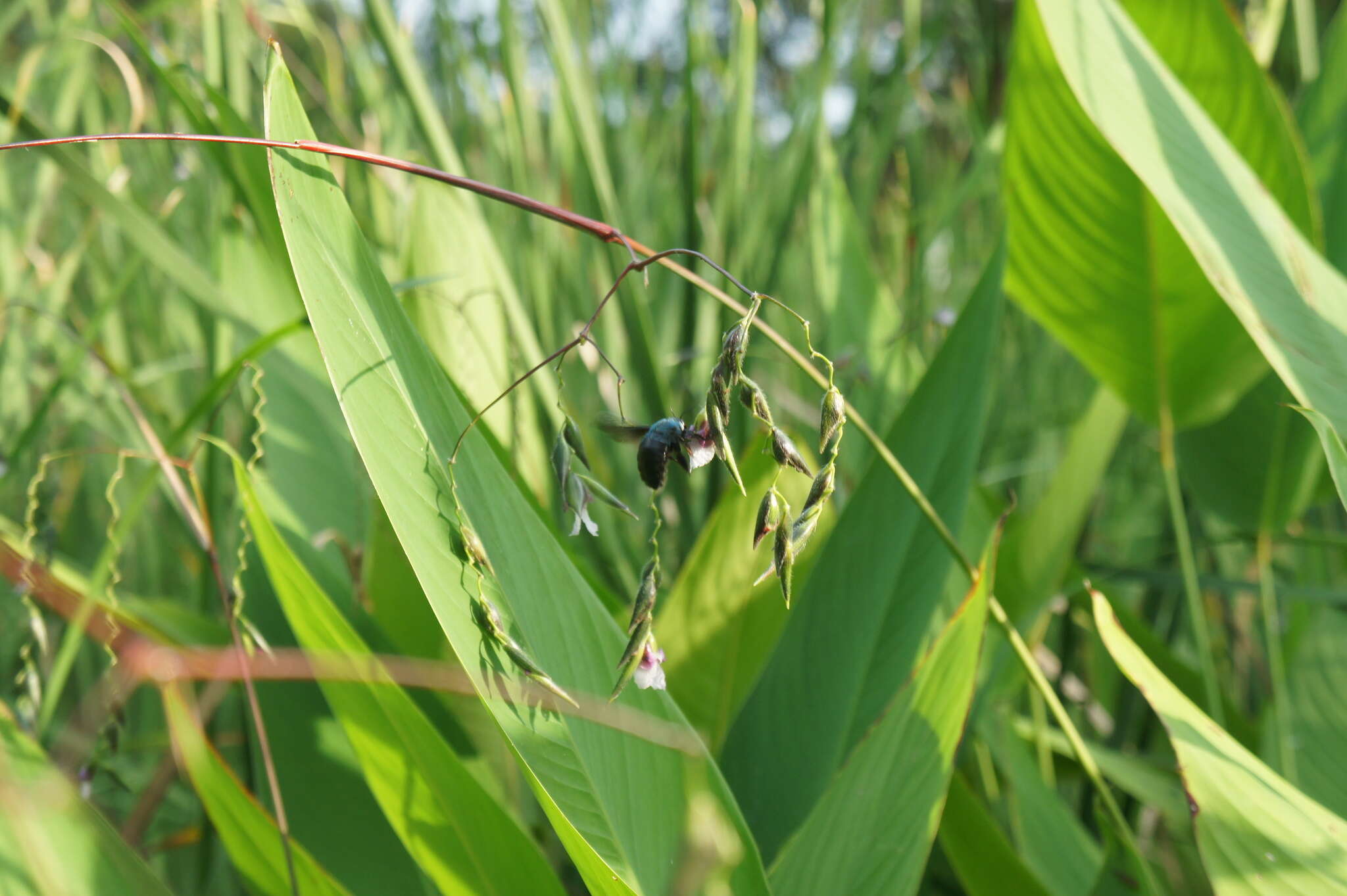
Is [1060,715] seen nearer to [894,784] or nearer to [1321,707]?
[894,784]

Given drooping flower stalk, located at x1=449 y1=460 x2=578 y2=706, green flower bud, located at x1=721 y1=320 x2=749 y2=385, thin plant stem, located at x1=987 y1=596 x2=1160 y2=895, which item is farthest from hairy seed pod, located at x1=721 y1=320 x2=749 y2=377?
thin plant stem, located at x1=987 y1=596 x2=1160 y2=895

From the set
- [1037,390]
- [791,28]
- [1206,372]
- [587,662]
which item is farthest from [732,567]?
[791,28]

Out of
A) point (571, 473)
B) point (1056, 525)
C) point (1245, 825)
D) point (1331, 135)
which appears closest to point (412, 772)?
point (571, 473)

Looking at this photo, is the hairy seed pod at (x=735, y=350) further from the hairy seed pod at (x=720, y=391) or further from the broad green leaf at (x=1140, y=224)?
the broad green leaf at (x=1140, y=224)

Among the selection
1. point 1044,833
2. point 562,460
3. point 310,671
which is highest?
point 562,460

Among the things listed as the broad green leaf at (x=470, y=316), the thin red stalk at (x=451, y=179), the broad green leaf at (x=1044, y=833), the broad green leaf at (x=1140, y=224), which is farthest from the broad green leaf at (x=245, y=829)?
the broad green leaf at (x=1140, y=224)

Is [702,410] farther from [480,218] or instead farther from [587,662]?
[480,218]
